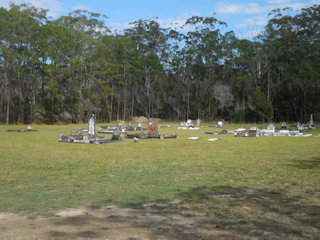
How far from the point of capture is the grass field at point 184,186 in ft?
18.1

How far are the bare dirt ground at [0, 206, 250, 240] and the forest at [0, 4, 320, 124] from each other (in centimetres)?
3612

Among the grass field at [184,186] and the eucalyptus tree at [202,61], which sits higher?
the eucalyptus tree at [202,61]

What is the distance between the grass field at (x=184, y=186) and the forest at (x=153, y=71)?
31.1m

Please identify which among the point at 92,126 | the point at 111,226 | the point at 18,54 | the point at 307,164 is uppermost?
the point at 18,54

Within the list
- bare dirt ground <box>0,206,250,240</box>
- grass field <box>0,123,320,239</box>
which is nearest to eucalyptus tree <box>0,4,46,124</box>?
grass field <box>0,123,320,239</box>

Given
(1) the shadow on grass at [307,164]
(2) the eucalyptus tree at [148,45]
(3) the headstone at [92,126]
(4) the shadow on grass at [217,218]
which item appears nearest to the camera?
(4) the shadow on grass at [217,218]

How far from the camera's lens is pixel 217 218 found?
5.30 metres

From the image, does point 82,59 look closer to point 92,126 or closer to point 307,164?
point 92,126

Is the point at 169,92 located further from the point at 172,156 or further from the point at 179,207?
the point at 179,207

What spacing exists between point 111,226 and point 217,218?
1.71m

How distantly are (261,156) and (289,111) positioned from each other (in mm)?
39785

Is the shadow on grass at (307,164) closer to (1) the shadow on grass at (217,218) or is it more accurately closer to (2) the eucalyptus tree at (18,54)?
(1) the shadow on grass at (217,218)

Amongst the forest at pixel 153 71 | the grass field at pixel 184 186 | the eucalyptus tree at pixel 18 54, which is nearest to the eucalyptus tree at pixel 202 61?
the forest at pixel 153 71

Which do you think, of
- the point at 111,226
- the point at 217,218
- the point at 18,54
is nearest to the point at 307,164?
the point at 217,218
